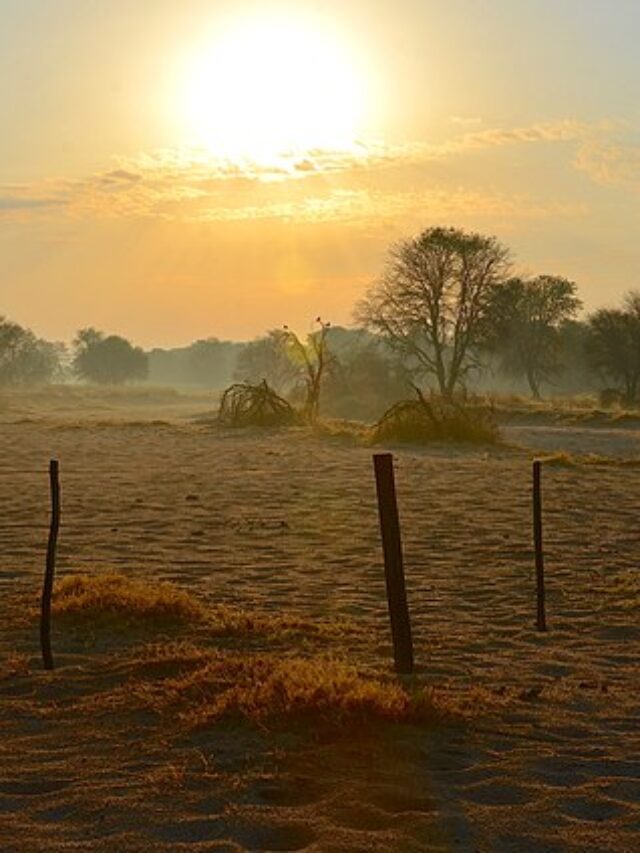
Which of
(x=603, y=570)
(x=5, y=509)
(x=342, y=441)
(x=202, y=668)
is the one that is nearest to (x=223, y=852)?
(x=202, y=668)

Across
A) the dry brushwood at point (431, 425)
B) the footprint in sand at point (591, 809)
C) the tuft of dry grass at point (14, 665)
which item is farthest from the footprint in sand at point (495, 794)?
the dry brushwood at point (431, 425)

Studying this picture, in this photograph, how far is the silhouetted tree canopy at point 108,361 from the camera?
140 meters

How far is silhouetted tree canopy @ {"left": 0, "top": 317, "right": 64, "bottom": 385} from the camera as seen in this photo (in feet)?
361

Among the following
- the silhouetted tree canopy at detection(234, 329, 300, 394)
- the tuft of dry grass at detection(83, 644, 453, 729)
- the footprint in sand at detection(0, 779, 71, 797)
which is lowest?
the footprint in sand at detection(0, 779, 71, 797)

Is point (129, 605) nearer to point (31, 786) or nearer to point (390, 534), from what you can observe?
point (390, 534)

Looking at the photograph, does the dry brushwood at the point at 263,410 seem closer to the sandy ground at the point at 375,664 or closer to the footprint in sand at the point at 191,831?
the sandy ground at the point at 375,664

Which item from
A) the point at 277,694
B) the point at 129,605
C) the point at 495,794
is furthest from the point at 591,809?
the point at 129,605

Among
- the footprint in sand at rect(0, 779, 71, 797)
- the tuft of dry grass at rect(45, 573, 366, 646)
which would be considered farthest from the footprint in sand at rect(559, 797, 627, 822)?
the tuft of dry grass at rect(45, 573, 366, 646)

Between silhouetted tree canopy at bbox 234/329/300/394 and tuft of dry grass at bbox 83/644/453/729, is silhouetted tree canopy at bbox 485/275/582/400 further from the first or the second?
tuft of dry grass at bbox 83/644/453/729

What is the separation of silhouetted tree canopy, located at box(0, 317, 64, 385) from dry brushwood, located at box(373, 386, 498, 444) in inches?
3252

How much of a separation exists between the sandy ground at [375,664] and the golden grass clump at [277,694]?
0.15 metres

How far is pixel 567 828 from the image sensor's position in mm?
5059

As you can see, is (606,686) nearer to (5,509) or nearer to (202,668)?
(202,668)

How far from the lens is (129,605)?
929 cm
